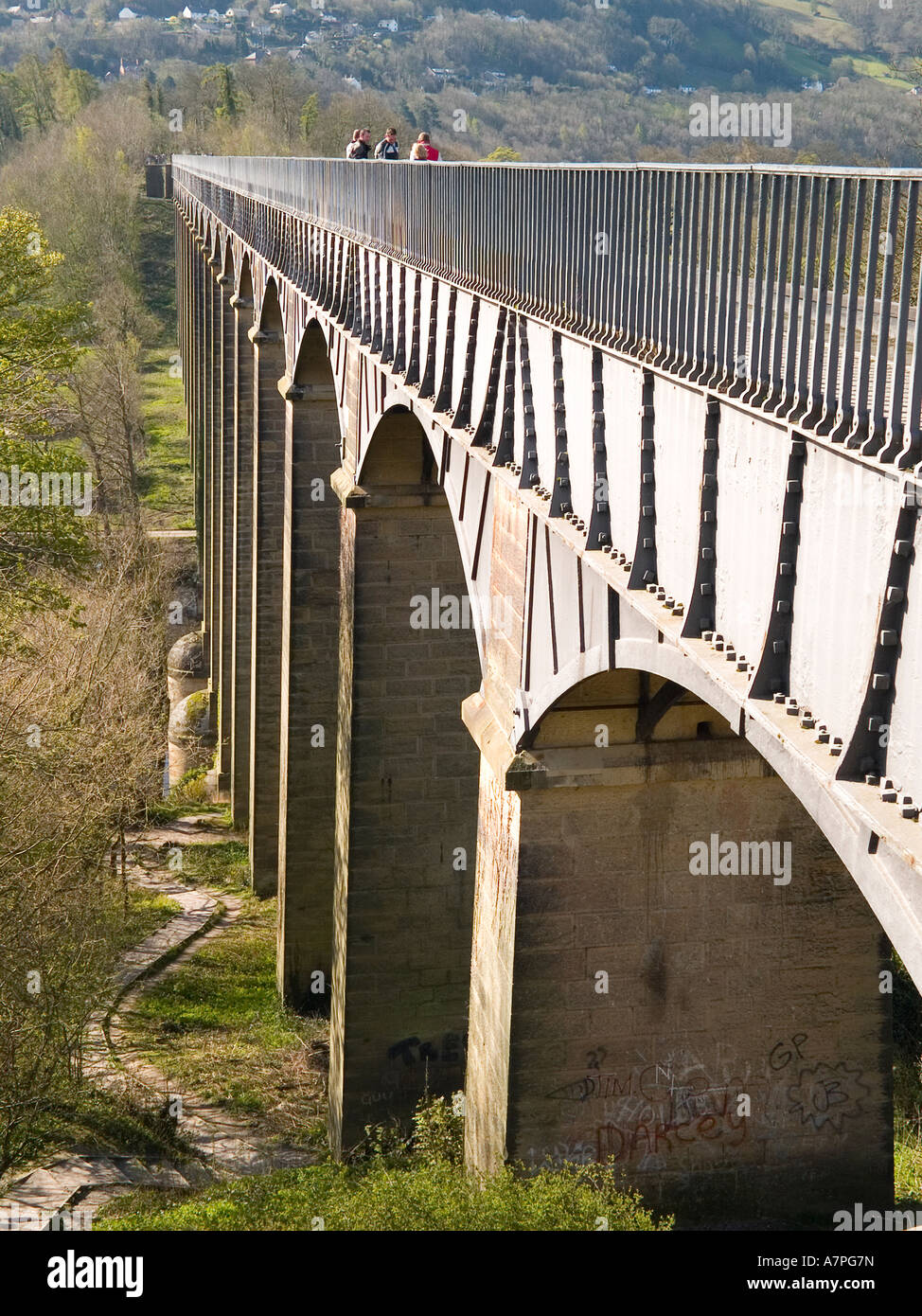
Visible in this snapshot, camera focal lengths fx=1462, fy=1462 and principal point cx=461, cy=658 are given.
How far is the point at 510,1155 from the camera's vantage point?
383 inches

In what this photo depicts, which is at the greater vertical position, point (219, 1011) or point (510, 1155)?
point (510, 1155)

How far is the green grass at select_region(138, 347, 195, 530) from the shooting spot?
51781 mm

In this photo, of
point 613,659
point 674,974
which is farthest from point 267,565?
point 613,659

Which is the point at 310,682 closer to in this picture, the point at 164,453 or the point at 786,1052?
the point at 786,1052

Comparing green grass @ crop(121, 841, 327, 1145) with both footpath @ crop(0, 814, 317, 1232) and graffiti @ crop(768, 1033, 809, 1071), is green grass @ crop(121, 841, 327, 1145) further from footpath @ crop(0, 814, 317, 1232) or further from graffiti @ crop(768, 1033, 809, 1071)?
graffiti @ crop(768, 1033, 809, 1071)

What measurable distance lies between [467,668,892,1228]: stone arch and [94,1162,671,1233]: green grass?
21.9 inches

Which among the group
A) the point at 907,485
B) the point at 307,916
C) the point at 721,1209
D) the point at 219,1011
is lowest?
the point at 219,1011

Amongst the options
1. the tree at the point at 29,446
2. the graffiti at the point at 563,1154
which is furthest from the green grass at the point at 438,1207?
the tree at the point at 29,446

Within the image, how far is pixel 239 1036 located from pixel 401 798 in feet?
20.6

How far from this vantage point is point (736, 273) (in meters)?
5.55

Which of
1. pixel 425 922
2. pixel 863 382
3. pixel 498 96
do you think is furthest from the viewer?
pixel 498 96

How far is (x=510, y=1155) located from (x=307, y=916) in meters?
11.8
